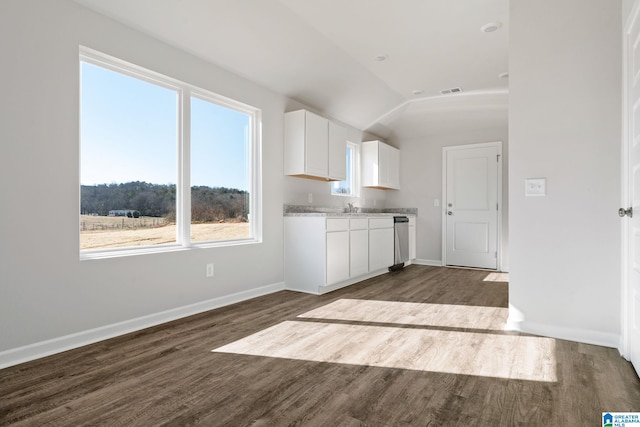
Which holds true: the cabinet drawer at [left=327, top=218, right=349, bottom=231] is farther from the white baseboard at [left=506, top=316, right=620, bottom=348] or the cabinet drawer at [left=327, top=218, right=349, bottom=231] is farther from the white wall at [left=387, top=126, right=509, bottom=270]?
the white wall at [left=387, top=126, right=509, bottom=270]

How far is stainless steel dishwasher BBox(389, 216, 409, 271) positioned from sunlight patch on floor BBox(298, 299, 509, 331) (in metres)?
2.06

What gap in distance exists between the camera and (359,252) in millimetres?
4805

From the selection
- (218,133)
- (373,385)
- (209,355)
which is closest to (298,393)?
(373,385)

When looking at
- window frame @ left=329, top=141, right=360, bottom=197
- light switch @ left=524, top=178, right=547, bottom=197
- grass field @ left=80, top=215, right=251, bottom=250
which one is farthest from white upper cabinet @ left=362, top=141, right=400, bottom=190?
light switch @ left=524, top=178, right=547, bottom=197

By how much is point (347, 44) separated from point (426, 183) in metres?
3.37

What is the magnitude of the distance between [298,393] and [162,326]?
160 cm

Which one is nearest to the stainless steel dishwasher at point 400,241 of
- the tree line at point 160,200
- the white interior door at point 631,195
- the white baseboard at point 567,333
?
the tree line at point 160,200

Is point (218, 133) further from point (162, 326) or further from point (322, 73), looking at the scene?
point (162, 326)

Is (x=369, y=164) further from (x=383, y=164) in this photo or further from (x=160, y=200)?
(x=160, y=200)

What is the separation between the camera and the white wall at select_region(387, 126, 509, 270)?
21.0ft

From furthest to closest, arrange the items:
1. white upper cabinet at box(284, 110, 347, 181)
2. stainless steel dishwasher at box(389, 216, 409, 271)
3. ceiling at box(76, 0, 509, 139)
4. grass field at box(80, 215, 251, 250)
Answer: stainless steel dishwasher at box(389, 216, 409, 271)
white upper cabinet at box(284, 110, 347, 181)
ceiling at box(76, 0, 509, 139)
grass field at box(80, 215, 251, 250)

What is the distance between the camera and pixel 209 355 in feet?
7.75

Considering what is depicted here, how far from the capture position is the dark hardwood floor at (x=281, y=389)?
5.41 feet

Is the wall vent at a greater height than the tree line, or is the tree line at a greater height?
the wall vent
